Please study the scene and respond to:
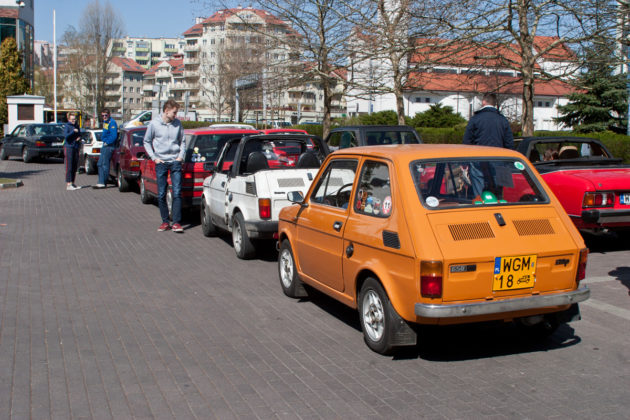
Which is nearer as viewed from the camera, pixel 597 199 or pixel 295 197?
pixel 295 197

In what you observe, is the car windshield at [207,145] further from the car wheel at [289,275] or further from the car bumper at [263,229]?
the car wheel at [289,275]

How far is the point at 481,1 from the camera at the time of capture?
55.6 feet

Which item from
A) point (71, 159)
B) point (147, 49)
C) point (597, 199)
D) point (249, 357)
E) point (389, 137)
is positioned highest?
point (147, 49)

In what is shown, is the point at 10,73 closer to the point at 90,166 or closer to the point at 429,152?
the point at 90,166

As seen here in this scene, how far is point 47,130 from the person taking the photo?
31.2 metres

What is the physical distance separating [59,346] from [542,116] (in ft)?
297

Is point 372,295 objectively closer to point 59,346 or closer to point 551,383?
point 551,383

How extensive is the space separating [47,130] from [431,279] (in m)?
29.5

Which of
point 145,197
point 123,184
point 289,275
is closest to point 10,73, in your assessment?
point 123,184

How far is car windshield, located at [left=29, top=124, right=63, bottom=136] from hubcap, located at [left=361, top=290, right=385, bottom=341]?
2820cm

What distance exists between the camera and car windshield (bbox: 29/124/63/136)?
31.1m

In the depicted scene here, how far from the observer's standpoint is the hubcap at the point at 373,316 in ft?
18.0

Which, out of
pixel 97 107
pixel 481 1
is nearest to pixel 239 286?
pixel 481 1

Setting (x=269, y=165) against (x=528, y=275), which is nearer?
(x=528, y=275)
